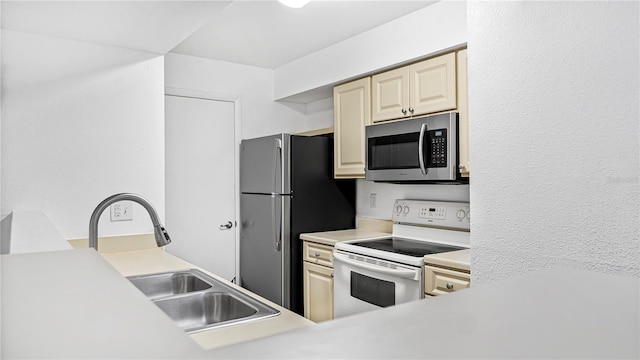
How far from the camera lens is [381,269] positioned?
8.31ft

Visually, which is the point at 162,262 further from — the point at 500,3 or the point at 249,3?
the point at 500,3

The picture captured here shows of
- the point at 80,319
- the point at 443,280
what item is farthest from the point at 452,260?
the point at 80,319

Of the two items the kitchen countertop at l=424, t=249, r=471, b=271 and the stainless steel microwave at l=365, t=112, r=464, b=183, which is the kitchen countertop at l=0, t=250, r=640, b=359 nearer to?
the kitchen countertop at l=424, t=249, r=471, b=271

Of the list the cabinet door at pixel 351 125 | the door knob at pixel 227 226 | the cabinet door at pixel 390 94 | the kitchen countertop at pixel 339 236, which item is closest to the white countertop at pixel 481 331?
the cabinet door at pixel 390 94

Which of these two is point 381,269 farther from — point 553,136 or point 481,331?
point 481,331

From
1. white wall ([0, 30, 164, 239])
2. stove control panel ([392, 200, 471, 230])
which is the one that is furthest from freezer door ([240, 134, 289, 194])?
white wall ([0, 30, 164, 239])

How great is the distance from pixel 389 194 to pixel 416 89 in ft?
3.08

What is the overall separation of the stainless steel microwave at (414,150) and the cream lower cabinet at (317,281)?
635 mm

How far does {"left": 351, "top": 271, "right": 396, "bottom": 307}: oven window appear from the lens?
8.22ft

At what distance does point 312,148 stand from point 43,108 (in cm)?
181

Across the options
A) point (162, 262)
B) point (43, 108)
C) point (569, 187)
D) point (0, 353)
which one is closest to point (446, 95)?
point (569, 187)

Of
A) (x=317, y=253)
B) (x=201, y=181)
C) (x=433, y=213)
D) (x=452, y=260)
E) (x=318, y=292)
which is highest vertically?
(x=201, y=181)

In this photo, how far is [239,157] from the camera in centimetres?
388

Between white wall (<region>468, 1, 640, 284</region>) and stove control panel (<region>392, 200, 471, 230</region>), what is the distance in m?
1.36
